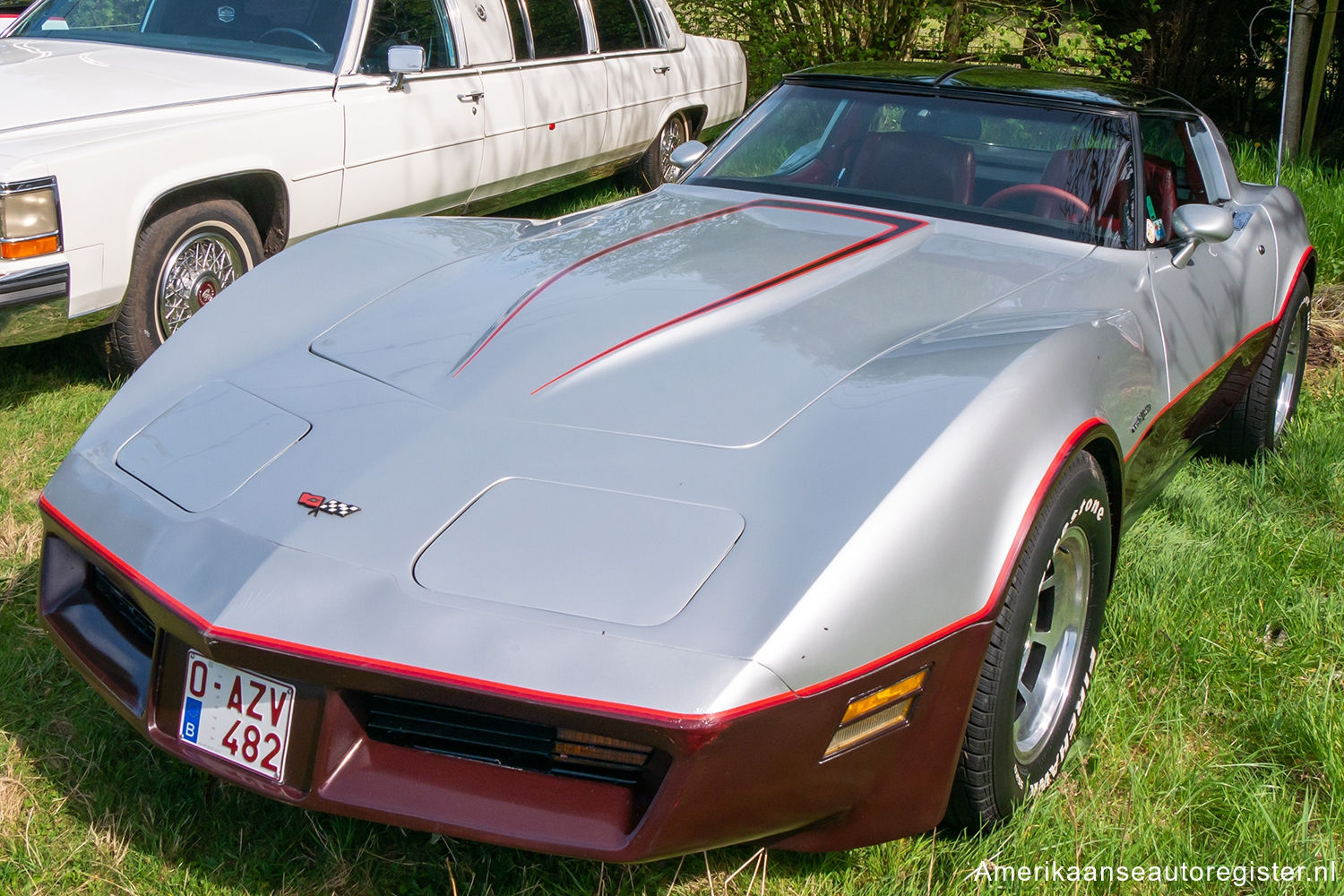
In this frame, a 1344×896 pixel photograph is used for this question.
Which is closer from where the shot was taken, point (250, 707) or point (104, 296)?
point (250, 707)

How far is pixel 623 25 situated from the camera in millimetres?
6953

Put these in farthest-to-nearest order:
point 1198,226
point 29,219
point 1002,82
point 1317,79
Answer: point 1317,79 → point 29,219 → point 1002,82 → point 1198,226

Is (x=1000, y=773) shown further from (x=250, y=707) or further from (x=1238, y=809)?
→ (x=250, y=707)

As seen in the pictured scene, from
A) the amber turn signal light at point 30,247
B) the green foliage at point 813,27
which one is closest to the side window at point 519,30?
the amber turn signal light at point 30,247

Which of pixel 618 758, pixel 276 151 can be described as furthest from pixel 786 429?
pixel 276 151

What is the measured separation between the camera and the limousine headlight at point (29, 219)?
3.53 meters

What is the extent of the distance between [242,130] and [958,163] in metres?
2.58

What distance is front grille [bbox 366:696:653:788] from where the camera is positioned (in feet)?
5.71

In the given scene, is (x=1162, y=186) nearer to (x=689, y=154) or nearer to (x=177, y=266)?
(x=689, y=154)

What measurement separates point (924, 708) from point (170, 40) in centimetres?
442

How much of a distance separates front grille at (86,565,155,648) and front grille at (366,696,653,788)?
0.52m

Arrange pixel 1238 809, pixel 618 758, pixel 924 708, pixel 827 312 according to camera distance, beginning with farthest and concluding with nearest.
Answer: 1. pixel 827 312
2. pixel 1238 809
3. pixel 924 708
4. pixel 618 758

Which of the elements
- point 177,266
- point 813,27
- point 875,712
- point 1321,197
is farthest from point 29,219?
point 813,27

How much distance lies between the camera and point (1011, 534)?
195cm
